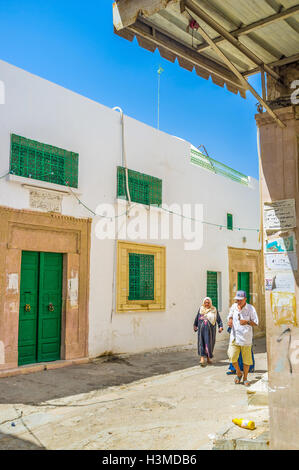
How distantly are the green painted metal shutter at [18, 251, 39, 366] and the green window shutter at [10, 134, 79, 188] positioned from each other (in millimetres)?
1484

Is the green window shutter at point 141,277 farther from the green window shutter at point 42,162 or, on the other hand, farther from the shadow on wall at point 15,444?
the shadow on wall at point 15,444

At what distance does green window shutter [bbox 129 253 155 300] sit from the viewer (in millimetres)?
9594

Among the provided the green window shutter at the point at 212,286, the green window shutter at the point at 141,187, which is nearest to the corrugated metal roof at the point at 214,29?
the green window shutter at the point at 141,187

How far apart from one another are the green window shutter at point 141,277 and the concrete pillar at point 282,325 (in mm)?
6178

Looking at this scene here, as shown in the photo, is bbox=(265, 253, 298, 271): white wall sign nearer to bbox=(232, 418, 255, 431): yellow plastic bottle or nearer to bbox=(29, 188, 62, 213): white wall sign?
bbox=(232, 418, 255, 431): yellow plastic bottle

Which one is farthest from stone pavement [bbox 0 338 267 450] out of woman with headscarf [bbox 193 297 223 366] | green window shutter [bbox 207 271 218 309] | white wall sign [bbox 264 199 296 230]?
green window shutter [bbox 207 271 218 309]

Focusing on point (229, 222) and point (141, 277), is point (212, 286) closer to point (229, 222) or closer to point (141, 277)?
point (229, 222)

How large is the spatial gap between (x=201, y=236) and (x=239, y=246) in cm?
237

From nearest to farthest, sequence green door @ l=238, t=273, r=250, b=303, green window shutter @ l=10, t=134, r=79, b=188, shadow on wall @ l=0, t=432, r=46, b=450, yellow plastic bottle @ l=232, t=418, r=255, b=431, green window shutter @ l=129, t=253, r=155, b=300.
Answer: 1. yellow plastic bottle @ l=232, t=418, r=255, b=431
2. shadow on wall @ l=0, t=432, r=46, b=450
3. green window shutter @ l=10, t=134, r=79, b=188
4. green window shutter @ l=129, t=253, r=155, b=300
5. green door @ l=238, t=273, r=250, b=303

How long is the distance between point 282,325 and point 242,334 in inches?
137

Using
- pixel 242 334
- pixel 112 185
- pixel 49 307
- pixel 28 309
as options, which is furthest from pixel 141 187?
pixel 242 334

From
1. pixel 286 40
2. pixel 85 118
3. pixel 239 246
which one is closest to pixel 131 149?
pixel 85 118

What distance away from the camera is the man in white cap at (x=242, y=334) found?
22.2ft

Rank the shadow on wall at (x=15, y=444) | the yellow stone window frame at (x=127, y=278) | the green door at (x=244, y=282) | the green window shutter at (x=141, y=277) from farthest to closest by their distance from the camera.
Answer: the green door at (x=244, y=282) < the green window shutter at (x=141, y=277) < the yellow stone window frame at (x=127, y=278) < the shadow on wall at (x=15, y=444)
